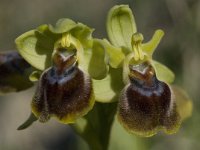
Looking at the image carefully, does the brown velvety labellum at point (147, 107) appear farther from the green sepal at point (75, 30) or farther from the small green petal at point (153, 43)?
the green sepal at point (75, 30)

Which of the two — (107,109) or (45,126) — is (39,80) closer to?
(107,109)

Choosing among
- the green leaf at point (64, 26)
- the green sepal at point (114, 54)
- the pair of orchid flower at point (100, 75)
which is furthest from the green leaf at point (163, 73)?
the green leaf at point (64, 26)

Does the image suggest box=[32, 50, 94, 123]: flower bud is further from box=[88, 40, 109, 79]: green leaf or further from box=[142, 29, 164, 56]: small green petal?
box=[142, 29, 164, 56]: small green petal

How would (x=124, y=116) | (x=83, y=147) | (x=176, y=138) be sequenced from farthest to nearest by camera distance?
(x=176, y=138), (x=83, y=147), (x=124, y=116)

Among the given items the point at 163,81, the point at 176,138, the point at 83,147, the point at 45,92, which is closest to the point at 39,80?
the point at 45,92

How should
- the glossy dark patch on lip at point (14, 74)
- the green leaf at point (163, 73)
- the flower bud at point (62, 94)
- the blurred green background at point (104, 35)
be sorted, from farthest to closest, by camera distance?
1. the blurred green background at point (104, 35)
2. the glossy dark patch on lip at point (14, 74)
3. the green leaf at point (163, 73)
4. the flower bud at point (62, 94)

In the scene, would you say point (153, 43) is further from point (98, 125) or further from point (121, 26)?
point (98, 125)

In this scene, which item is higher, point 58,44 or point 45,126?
point 58,44
